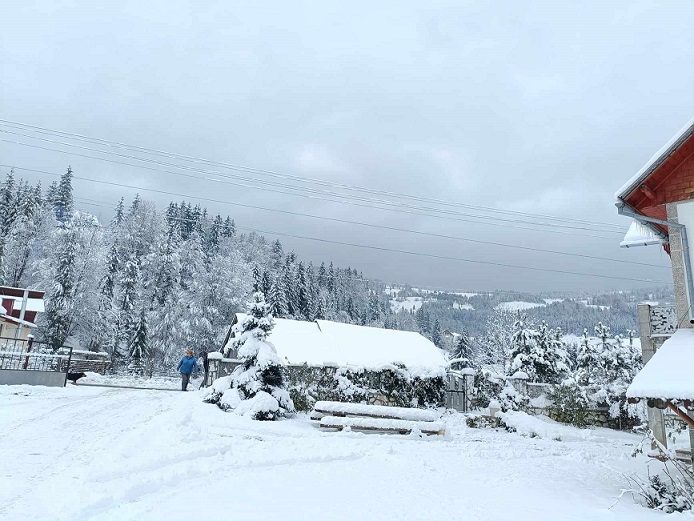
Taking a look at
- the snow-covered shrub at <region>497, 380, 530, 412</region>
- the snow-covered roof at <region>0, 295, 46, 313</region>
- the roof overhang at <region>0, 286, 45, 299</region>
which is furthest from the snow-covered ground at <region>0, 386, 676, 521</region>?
the roof overhang at <region>0, 286, 45, 299</region>

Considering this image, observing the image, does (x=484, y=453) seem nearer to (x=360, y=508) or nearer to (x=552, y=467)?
(x=552, y=467)

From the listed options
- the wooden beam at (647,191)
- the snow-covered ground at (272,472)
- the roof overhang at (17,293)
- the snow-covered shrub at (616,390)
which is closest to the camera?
the snow-covered ground at (272,472)

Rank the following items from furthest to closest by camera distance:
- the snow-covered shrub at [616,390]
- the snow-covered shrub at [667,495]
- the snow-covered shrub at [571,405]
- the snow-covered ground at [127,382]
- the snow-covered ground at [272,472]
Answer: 1. the snow-covered ground at [127,382]
2. the snow-covered shrub at [616,390]
3. the snow-covered shrub at [571,405]
4. the snow-covered shrub at [667,495]
5. the snow-covered ground at [272,472]

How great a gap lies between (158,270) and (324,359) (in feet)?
84.2

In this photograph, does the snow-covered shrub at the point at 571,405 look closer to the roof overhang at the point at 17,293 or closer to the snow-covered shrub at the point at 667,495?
the snow-covered shrub at the point at 667,495

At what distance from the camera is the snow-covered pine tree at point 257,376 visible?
12.6 m

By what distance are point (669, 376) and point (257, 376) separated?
10.0 meters

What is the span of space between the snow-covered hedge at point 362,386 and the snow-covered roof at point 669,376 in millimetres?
10301

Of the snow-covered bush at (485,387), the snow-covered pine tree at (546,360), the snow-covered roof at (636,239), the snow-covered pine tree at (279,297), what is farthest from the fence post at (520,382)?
the snow-covered pine tree at (279,297)

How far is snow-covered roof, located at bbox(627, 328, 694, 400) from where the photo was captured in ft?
21.3

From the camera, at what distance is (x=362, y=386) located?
16.7m

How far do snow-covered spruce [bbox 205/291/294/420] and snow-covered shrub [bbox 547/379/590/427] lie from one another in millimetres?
10457

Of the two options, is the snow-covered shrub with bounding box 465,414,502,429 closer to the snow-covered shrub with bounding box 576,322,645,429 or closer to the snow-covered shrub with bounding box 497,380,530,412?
the snow-covered shrub with bounding box 497,380,530,412

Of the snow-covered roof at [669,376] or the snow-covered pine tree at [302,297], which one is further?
the snow-covered pine tree at [302,297]
